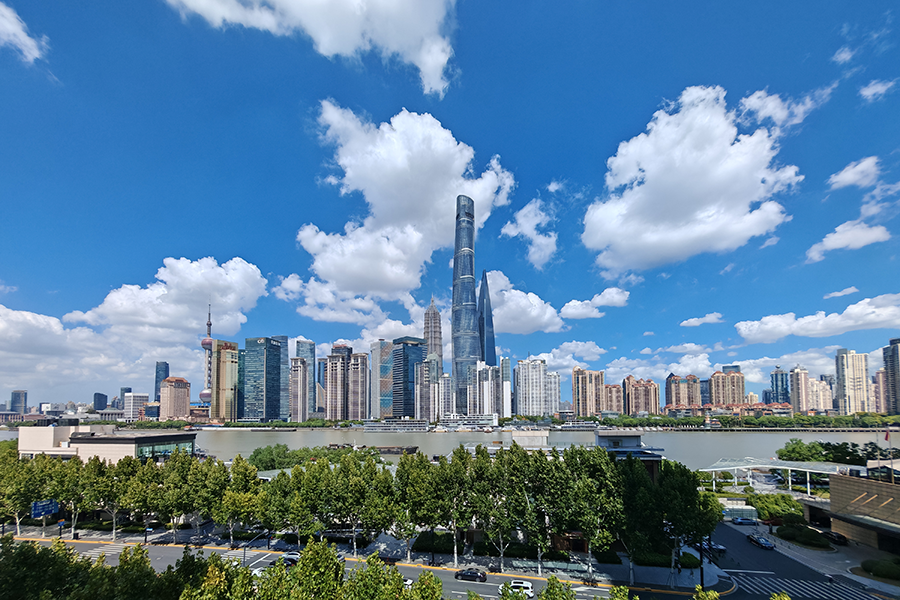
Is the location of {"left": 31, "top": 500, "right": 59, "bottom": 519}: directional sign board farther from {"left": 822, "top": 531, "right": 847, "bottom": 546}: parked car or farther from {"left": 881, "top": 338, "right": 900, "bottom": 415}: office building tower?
{"left": 881, "top": 338, "right": 900, "bottom": 415}: office building tower

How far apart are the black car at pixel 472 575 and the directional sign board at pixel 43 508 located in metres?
34.2

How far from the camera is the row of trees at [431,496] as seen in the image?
88.7 feet

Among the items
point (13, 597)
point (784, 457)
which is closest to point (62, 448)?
point (13, 597)

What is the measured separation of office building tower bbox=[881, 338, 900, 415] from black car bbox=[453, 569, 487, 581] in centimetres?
22161

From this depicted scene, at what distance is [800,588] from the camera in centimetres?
2538

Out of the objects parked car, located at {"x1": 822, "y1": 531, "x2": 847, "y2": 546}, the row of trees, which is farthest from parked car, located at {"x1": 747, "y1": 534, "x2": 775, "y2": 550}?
the row of trees

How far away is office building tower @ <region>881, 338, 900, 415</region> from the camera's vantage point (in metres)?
170

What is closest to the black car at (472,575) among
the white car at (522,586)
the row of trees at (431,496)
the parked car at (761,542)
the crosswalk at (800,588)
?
the row of trees at (431,496)

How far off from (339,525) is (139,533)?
687 inches

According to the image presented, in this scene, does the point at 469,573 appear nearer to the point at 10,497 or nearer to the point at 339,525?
the point at 339,525

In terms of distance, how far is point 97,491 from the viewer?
35094mm

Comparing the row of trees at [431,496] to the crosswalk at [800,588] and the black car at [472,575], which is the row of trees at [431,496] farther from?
the crosswalk at [800,588]

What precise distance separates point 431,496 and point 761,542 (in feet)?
84.2

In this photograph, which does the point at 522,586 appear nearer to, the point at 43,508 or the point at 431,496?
the point at 431,496
